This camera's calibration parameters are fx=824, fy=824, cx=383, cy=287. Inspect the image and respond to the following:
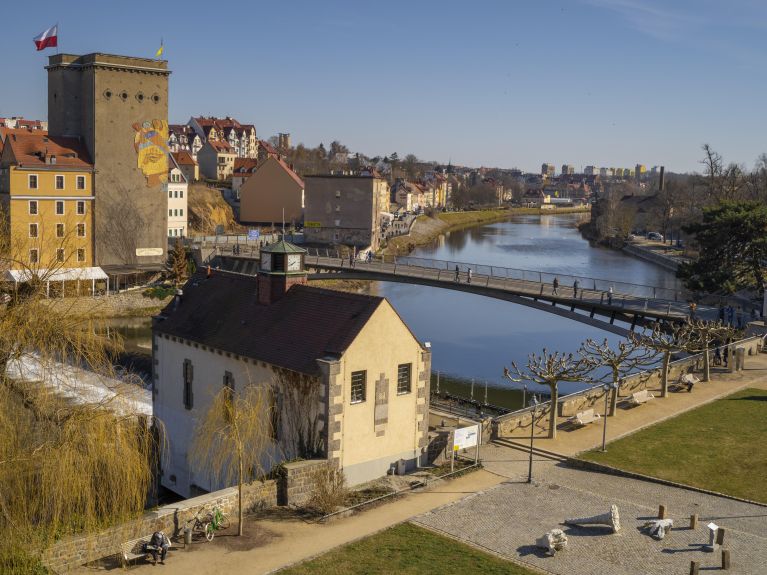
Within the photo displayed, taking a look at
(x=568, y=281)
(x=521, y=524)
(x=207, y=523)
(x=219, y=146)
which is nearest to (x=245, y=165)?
(x=219, y=146)

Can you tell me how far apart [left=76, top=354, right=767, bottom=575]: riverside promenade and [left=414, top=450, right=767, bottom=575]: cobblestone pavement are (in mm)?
22

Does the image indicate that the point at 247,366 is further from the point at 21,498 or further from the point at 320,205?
the point at 320,205

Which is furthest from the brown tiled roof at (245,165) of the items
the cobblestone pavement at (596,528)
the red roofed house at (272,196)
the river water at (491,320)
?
the cobblestone pavement at (596,528)

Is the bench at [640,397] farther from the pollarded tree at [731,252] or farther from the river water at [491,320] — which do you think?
the pollarded tree at [731,252]

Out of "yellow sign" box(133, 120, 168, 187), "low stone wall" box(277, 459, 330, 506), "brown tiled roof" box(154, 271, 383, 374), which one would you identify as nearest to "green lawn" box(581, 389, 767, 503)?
"brown tiled roof" box(154, 271, 383, 374)

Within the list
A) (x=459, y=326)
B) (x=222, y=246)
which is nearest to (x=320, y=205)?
(x=222, y=246)

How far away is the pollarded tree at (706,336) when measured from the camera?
30.3m

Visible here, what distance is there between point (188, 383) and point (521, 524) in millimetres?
10682

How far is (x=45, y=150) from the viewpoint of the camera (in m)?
52.5

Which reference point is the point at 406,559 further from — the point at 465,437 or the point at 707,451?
the point at 707,451

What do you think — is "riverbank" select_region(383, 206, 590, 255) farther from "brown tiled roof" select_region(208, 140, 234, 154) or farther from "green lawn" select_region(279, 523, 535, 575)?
"green lawn" select_region(279, 523, 535, 575)

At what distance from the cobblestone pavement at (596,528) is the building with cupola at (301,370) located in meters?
2.69

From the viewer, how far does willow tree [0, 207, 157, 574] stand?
13.7 metres

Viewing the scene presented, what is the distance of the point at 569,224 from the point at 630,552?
14636 cm
